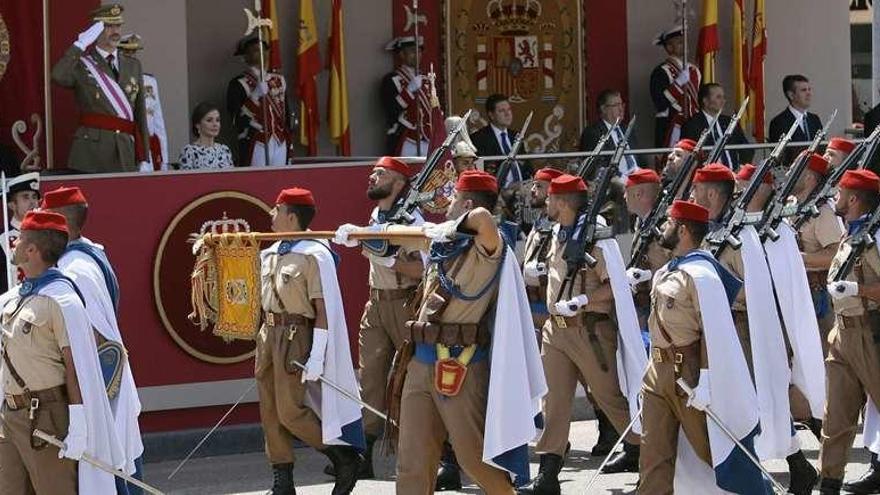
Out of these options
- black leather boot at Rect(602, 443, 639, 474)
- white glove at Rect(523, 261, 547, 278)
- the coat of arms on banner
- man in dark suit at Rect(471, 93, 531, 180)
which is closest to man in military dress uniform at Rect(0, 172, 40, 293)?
white glove at Rect(523, 261, 547, 278)

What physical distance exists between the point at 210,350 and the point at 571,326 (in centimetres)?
270

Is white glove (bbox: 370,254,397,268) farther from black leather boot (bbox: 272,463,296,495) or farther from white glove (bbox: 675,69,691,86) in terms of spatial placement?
white glove (bbox: 675,69,691,86)

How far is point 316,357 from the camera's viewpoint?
41.7 ft

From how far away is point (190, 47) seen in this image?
17.9 m

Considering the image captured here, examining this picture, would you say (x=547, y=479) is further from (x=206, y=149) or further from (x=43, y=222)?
(x=206, y=149)

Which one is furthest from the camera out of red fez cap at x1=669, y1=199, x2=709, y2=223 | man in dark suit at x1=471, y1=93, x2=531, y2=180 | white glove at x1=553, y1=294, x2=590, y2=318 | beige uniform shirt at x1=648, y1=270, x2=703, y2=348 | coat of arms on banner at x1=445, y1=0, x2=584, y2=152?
coat of arms on banner at x1=445, y1=0, x2=584, y2=152

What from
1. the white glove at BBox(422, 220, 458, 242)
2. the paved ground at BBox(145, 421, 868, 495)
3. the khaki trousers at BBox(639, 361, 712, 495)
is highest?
the white glove at BBox(422, 220, 458, 242)

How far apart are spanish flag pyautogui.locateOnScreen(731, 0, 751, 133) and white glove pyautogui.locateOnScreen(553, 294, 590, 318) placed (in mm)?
6946

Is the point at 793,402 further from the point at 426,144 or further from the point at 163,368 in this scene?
the point at 426,144

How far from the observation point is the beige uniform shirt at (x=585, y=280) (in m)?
13.3

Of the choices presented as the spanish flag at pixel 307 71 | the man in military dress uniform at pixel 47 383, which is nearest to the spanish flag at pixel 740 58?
the spanish flag at pixel 307 71

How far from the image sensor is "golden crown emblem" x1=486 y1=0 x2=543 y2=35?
19734 millimetres

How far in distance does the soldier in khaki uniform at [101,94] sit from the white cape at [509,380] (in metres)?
4.90

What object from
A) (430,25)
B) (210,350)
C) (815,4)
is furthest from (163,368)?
(815,4)
